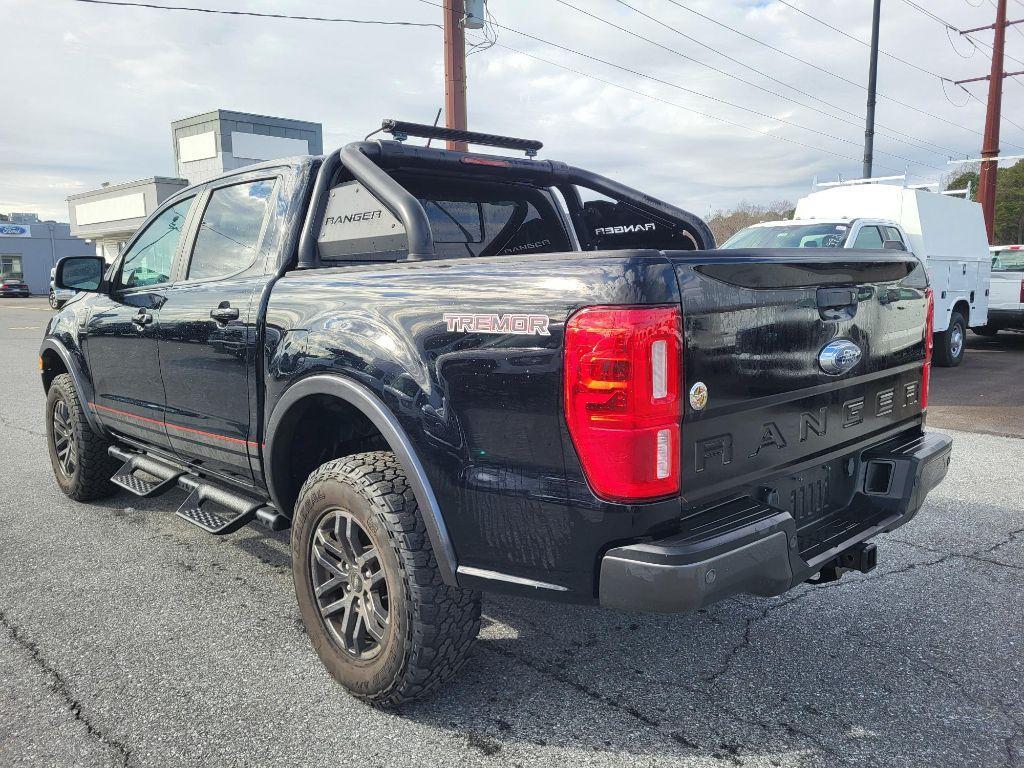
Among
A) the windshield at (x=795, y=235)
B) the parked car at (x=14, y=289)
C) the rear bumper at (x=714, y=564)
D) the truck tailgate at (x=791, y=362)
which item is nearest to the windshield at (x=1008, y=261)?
the windshield at (x=795, y=235)

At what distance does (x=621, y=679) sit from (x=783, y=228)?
8.68 meters

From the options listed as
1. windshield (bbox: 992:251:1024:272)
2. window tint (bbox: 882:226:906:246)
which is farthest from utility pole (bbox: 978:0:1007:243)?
window tint (bbox: 882:226:906:246)

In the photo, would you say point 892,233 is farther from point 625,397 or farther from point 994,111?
point 994,111

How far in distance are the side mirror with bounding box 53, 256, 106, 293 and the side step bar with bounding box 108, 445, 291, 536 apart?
1.01 m

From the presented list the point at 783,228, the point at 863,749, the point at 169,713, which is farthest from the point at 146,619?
the point at 783,228

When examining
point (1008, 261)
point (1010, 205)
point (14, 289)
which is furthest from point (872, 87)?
point (14, 289)

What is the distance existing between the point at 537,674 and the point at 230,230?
2415 millimetres

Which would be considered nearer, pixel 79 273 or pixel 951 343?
pixel 79 273

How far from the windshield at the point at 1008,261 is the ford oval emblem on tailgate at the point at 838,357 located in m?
14.1

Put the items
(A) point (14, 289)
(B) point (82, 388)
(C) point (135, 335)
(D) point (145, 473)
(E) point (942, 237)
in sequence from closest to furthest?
1. (C) point (135, 335)
2. (D) point (145, 473)
3. (B) point (82, 388)
4. (E) point (942, 237)
5. (A) point (14, 289)

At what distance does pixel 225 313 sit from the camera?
328cm

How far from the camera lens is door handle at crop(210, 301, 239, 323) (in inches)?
128

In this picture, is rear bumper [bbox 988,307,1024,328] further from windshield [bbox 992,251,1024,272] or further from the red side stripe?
the red side stripe

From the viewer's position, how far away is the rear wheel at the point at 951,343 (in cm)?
1155
